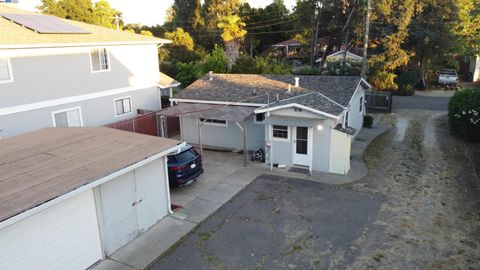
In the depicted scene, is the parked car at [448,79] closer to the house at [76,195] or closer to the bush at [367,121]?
the bush at [367,121]

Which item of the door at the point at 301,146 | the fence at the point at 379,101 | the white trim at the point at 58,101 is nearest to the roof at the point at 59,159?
the white trim at the point at 58,101

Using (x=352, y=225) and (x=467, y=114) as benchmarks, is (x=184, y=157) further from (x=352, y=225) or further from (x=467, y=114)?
(x=467, y=114)

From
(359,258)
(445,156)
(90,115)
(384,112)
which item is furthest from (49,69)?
(384,112)

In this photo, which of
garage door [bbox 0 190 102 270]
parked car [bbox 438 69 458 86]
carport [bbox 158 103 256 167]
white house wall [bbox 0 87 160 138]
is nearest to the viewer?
garage door [bbox 0 190 102 270]

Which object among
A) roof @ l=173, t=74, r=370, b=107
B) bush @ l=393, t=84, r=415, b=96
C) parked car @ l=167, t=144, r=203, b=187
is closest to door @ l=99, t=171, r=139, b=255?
parked car @ l=167, t=144, r=203, b=187

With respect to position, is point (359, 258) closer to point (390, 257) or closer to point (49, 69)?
point (390, 257)

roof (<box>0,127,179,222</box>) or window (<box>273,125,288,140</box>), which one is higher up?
Answer: roof (<box>0,127,179,222</box>)

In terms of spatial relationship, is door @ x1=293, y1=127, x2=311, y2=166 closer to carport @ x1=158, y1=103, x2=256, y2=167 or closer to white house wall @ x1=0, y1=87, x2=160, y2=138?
carport @ x1=158, y1=103, x2=256, y2=167
